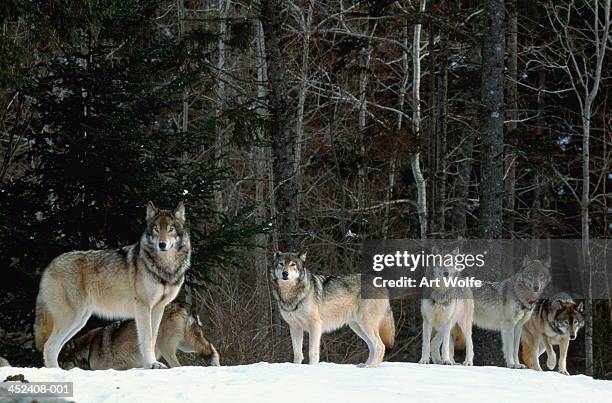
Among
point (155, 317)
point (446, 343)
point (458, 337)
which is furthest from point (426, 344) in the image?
point (155, 317)

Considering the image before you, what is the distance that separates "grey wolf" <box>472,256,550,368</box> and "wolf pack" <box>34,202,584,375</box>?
Result: 0.05ft

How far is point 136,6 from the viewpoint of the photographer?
49.1ft

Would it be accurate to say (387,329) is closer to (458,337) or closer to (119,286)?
(458,337)

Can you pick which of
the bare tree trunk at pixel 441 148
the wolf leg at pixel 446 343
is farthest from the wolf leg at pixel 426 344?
the bare tree trunk at pixel 441 148

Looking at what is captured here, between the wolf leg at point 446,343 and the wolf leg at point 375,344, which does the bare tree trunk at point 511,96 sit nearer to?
the wolf leg at point 446,343

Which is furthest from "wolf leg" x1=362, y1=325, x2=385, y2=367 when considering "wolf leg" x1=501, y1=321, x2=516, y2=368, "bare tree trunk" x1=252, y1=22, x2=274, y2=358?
"bare tree trunk" x1=252, y1=22, x2=274, y2=358

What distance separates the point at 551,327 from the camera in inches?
508

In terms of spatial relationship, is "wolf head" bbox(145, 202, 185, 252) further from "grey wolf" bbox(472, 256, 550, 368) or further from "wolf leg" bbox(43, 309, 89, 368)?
"grey wolf" bbox(472, 256, 550, 368)

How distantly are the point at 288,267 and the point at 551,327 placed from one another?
4.20 metres

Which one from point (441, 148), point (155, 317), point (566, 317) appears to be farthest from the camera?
point (441, 148)

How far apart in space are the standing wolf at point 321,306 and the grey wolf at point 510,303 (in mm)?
1945

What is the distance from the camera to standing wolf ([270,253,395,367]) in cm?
1113

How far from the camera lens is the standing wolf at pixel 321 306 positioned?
11133 millimetres

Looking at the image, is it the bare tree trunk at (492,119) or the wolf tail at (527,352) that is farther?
the bare tree trunk at (492,119)
